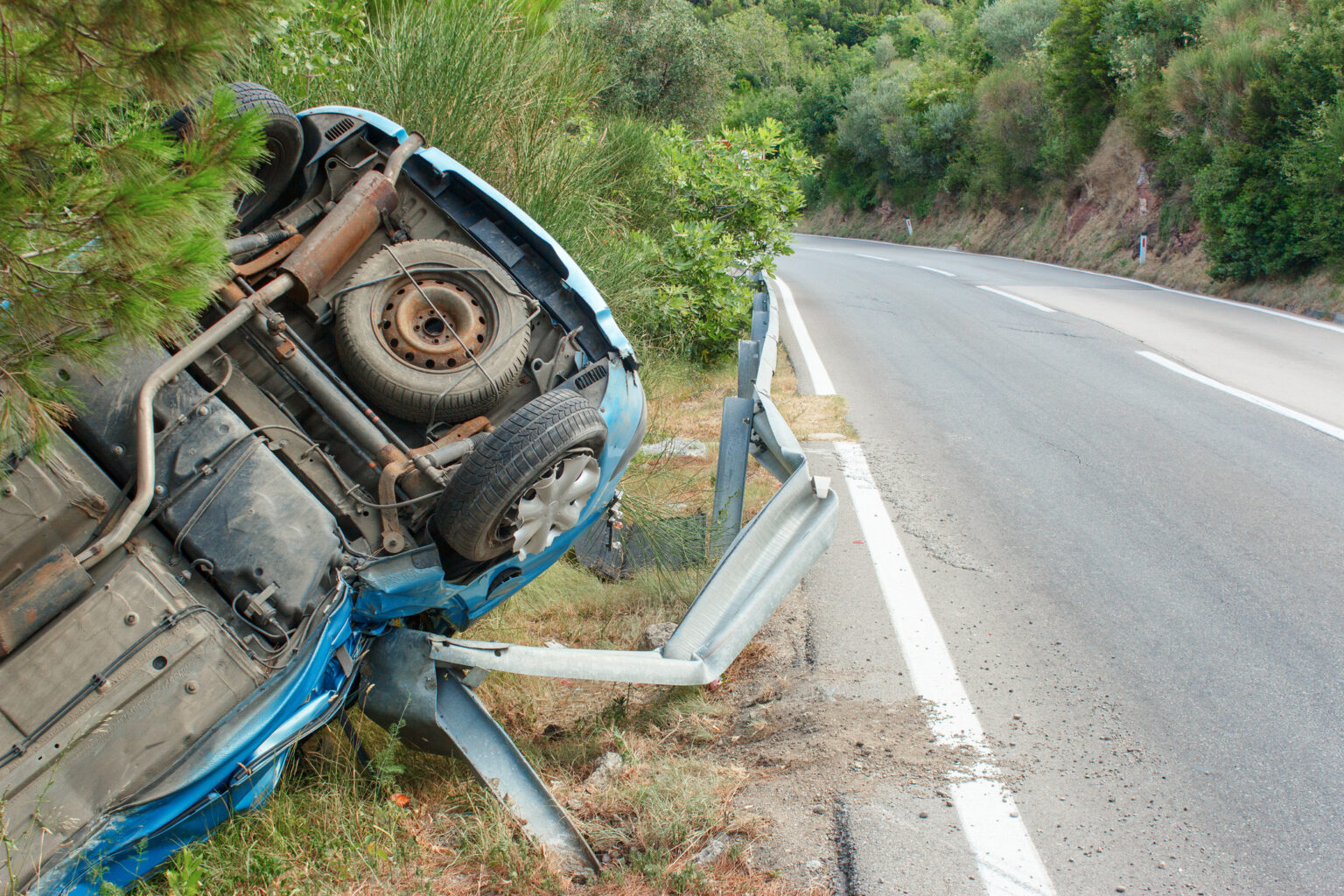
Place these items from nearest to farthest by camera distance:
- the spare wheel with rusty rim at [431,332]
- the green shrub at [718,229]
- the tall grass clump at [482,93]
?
the spare wheel with rusty rim at [431,332] → the tall grass clump at [482,93] → the green shrub at [718,229]

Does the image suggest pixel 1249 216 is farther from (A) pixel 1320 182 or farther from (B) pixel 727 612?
(B) pixel 727 612

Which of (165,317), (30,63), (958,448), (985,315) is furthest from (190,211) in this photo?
(985,315)

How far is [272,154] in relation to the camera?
14.4ft

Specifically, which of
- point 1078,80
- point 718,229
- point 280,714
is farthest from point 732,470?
point 1078,80

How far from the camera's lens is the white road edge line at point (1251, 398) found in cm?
782

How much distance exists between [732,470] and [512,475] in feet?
5.99

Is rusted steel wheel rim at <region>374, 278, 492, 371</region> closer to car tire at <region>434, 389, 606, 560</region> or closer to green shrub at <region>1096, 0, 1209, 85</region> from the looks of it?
car tire at <region>434, 389, 606, 560</region>

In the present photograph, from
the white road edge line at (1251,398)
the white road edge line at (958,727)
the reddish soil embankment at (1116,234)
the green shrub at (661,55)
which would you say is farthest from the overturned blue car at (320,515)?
the reddish soil embankment at (1116,234)

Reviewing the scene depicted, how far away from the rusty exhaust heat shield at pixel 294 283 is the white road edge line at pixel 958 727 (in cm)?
238

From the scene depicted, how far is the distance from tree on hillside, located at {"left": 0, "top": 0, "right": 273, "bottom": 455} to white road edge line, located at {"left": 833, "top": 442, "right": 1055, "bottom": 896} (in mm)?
2729

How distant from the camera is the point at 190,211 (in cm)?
217

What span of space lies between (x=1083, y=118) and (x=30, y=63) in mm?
27331

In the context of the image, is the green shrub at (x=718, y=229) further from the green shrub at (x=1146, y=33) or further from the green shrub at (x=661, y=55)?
the green shrub at (x=1146, y=33)

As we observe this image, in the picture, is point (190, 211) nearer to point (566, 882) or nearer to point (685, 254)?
point (566, 882)
